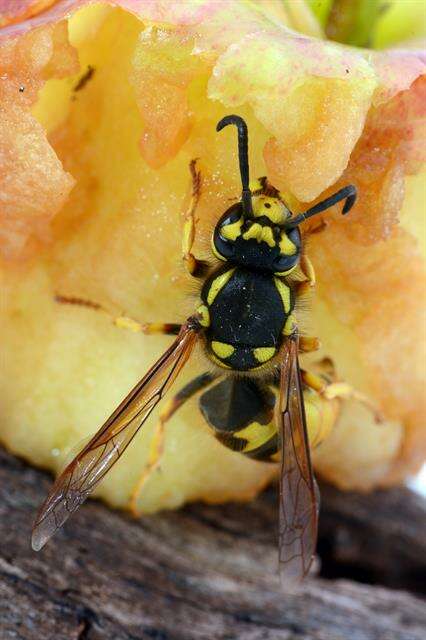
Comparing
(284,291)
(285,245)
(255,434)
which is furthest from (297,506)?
(285,245)

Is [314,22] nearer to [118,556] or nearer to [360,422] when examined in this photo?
[360,422]

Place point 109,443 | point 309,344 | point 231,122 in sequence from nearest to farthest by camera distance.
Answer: point 231,122, point 109,443, point 309,344

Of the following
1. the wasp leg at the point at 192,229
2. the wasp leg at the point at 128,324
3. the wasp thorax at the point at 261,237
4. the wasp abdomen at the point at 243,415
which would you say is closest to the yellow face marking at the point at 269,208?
the wasp thorax at the point at 261,237

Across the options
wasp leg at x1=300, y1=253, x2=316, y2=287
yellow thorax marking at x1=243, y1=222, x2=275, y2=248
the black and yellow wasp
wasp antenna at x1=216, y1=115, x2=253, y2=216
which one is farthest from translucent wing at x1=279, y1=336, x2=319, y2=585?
wasp antenna at x1=216, y1=115, x2=253, y2=216

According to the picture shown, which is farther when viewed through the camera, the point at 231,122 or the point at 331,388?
the point at 331,388

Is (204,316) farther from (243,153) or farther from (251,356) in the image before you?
(243,153)

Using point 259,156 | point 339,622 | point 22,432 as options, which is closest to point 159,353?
point 22,432
